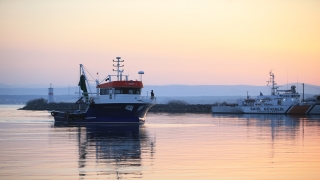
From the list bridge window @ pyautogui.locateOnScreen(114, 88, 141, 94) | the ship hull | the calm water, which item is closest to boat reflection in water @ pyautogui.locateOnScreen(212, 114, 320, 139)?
the calm water

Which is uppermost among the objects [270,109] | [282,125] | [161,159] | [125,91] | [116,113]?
[125,91]

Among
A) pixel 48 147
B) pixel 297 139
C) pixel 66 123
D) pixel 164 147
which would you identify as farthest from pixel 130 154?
pixel 66 123

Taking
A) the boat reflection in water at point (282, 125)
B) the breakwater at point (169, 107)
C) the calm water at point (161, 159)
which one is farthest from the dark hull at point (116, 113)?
the breakwater at point (169, 107)

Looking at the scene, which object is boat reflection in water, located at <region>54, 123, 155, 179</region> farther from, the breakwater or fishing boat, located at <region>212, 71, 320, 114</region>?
the breakwater

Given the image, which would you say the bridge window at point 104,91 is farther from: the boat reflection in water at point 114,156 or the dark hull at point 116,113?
the boat reflection in water at point 114,156

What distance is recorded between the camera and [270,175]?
17047 millimetres

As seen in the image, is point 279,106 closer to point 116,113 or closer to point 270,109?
point 270,109

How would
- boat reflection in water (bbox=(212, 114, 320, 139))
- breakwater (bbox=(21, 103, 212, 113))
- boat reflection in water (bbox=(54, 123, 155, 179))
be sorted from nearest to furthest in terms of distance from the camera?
1. boat reflection in water (bbox=(54, 123, 155, 179))
2. boat reflection in water (bbox=(212, 114, 320, 139))
3. breakwater (bbox=(21, 103, 212, 113))

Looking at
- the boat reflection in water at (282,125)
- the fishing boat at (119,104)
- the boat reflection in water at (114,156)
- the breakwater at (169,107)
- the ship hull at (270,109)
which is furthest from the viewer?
the breakwater at (169,107)

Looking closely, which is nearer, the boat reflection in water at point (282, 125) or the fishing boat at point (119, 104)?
the boat reflection in water at point (282, 125)

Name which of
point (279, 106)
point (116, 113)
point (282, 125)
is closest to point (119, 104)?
point (116, 113)

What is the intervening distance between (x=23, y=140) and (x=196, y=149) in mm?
10670

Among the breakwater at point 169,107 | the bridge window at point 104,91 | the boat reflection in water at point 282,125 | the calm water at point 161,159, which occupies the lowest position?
the calm water at point 161,159

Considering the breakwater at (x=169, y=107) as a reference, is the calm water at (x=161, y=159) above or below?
below
